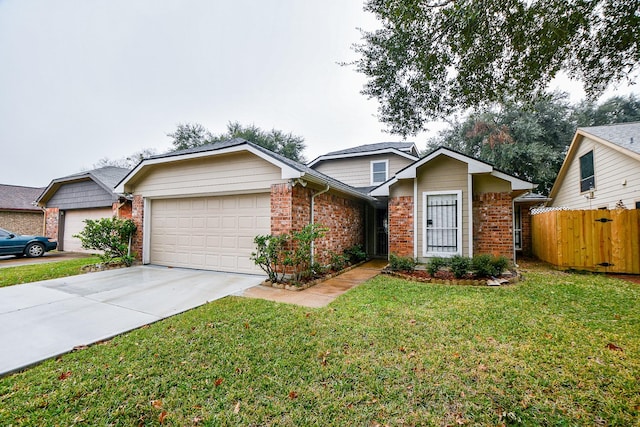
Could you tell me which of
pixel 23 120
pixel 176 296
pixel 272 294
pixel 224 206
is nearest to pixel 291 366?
pixel 272 294

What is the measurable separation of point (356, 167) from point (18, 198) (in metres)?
21.4

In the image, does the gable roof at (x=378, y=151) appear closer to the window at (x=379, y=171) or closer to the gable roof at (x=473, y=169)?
the window at (x=379, y=171)

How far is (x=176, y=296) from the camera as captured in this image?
538 centimetres

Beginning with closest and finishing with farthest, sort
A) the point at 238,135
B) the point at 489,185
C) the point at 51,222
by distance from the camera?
the point at 489,185, the point at 51,222, the point at 238,135

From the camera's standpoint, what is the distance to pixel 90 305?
4762 millimetres

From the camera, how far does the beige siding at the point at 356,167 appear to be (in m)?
13.4

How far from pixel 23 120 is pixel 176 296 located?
681 inches

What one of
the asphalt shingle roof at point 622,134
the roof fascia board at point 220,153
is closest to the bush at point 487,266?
the roof fascia board at point 220,153

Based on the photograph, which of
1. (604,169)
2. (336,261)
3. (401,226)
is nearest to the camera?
(336,261)

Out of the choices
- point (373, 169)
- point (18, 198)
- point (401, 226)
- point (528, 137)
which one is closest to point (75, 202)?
point (18, 198)

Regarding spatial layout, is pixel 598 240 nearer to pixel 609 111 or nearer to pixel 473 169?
pixel 473 169

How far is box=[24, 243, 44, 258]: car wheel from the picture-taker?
11.2m

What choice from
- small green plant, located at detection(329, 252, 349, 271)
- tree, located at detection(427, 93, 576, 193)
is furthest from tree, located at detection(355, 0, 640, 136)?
tree, located at detection(427, 93, 576, 193)

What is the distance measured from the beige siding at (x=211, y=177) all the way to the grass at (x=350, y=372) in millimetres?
3685
